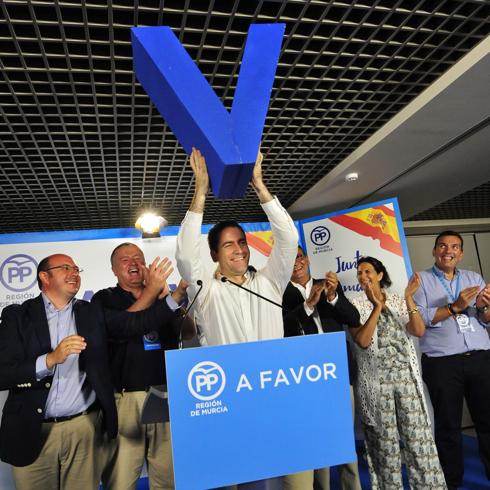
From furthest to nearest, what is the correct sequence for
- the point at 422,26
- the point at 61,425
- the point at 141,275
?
the point at 141,275
the point at 61,425
the point at 422,26

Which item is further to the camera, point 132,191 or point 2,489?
point 132,191

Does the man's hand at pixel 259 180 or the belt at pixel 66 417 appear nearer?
the man's hand at pixel 259 180

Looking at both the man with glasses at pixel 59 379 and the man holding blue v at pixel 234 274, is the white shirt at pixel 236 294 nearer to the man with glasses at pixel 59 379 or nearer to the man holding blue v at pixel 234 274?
the man holding blue v at pixel 234 274

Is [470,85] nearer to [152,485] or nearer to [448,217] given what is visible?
[152,485]

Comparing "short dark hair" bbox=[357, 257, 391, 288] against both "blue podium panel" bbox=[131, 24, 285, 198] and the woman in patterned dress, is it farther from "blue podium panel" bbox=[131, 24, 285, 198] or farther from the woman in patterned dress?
"blue podium panel" bbox=[131, 24, 285, 198]

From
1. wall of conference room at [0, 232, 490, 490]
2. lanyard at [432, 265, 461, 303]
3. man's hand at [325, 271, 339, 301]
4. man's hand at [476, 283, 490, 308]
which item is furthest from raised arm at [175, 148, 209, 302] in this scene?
wall of conference room at [0, 232, 490, 490]

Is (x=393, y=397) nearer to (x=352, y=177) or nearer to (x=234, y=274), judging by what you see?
(x=234, y=274)

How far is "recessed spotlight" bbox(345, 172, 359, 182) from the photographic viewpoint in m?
3.12

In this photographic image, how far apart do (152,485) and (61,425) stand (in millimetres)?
643

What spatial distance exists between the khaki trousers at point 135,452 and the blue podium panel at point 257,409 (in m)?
1.30

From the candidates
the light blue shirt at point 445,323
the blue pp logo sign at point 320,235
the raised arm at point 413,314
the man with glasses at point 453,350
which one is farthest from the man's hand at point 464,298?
the blue pp logo sign at point 320,235

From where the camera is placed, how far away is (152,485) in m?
2.22

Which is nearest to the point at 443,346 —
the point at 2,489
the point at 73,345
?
the point at 73,345

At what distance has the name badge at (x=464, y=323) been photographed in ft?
9.04
